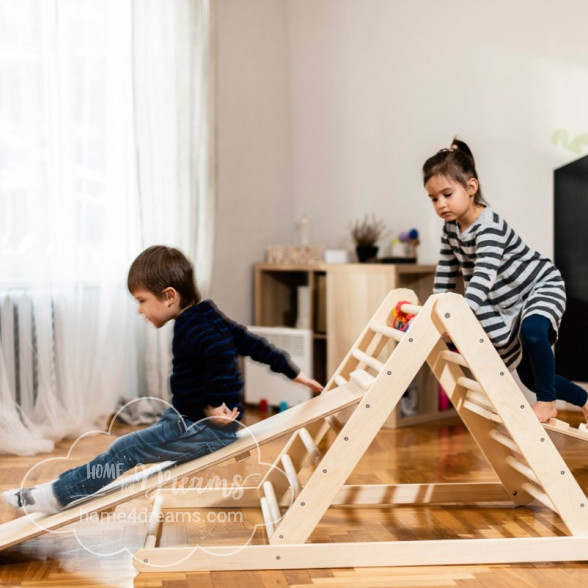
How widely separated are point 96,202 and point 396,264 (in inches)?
54.0

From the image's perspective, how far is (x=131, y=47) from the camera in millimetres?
3824

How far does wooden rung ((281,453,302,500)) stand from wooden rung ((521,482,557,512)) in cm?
60

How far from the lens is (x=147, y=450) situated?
2059 mm

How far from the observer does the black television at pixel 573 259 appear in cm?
377

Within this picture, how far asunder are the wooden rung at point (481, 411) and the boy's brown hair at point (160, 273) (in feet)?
2.70

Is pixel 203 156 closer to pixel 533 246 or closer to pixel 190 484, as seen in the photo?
pixel 533 246

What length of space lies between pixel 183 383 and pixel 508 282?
96 centimetres

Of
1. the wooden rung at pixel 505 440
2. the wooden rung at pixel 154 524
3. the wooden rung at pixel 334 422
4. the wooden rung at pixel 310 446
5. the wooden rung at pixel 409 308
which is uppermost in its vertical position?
the wooden rung at pixel 409 308

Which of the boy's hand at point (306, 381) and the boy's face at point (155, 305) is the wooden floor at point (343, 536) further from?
the boy's face at point (155, 305)

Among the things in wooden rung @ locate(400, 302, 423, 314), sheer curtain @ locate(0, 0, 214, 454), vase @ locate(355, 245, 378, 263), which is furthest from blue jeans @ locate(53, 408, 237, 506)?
vase @ locate(355, 245, 378, 263)

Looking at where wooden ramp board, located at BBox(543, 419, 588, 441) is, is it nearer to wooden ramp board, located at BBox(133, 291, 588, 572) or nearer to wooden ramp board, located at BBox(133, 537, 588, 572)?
wooden ramp board, located at BBox(133, 291, 588, 572)

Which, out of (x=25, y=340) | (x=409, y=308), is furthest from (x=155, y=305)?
(x=25, y=340)

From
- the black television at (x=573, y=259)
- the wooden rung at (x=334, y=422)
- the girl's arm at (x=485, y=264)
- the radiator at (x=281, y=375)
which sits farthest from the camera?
the radiator at (x=281, y=375)

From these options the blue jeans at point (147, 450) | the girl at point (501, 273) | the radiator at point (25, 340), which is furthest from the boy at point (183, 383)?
the radiator at point (25, 340)
